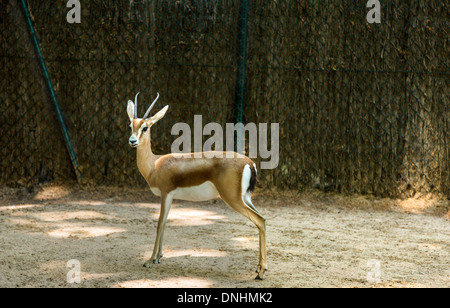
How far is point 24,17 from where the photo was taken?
7625mm

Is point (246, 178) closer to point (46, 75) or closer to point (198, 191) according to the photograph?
point (198, 191)

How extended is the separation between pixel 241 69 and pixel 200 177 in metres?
3.46

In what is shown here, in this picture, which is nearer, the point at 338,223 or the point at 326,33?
the point at 338,223

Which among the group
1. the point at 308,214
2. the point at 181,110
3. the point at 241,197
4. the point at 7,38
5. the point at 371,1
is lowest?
the point at 308,214

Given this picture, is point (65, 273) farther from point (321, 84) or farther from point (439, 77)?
point (439, 77)

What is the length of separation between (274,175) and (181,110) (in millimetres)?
1535

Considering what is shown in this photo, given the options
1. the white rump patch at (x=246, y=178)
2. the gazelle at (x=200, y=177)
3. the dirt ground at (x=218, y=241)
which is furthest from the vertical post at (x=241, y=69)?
the white rump patch at (x=246, y=178)

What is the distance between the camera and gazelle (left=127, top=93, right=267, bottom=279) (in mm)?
4273

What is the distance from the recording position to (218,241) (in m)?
5.44

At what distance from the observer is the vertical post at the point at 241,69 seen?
24.8 feet

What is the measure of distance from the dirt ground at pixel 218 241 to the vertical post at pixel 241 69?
86 centimetres

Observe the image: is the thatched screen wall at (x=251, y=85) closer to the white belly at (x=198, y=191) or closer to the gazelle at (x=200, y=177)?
the gazelle at (x=200, y=177)

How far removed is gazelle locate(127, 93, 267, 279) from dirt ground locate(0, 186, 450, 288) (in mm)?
344

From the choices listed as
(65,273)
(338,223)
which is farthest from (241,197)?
(338,223)
